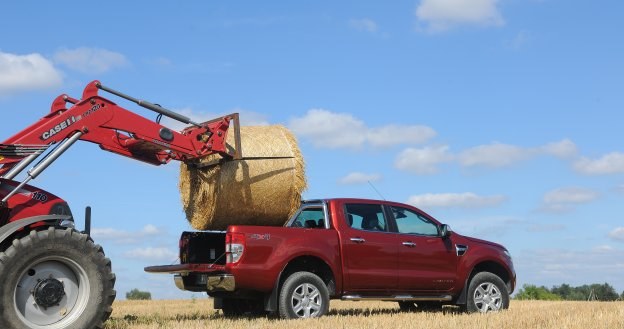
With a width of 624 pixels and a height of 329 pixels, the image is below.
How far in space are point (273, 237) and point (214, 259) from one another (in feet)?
3.71

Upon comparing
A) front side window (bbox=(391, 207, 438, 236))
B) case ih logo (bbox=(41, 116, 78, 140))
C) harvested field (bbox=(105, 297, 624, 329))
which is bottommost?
harvested field (bbox=(105, 297, 624, 329))

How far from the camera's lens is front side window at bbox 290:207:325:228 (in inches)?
485

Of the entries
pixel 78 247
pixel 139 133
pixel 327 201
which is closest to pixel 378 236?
pixel 327 201

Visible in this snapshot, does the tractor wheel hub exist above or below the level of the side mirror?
below

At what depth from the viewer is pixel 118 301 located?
19.1 meters

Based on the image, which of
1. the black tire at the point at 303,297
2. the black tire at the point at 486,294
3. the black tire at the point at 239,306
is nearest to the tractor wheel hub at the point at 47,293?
the black tire at the point at 303,297

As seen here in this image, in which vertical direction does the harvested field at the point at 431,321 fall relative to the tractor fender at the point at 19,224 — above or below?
below

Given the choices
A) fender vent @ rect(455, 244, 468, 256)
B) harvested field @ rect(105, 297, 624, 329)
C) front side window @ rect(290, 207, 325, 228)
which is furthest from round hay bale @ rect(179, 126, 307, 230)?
fender vent @ rect(455, 244, 468, 256)

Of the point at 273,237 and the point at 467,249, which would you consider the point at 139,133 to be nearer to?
the point at 273,237

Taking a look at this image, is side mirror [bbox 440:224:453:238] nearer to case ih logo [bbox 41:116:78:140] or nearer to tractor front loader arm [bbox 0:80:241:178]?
tractor front loader arm [bbox 0:80:241:178]

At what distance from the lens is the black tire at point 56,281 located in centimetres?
889

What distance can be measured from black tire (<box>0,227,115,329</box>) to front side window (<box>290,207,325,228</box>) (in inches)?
141

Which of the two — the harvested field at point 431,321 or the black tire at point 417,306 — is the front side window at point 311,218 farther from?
the black tire at point 417,306

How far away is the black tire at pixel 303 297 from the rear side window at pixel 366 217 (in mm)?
1109
